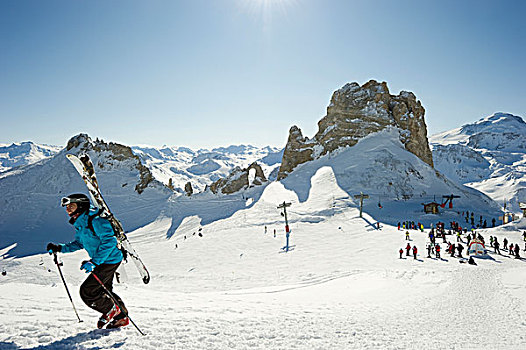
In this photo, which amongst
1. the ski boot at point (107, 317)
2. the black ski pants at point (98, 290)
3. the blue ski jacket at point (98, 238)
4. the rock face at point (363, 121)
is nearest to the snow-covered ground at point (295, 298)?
the ski boot at point (107, 317)

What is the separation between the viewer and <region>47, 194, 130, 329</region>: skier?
459 cm

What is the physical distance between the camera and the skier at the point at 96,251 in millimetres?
4586

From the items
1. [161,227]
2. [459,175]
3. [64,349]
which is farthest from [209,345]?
[459,175]

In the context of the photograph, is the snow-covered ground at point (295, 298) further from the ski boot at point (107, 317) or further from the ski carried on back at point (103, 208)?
the ski carried on back at point (103, 208)

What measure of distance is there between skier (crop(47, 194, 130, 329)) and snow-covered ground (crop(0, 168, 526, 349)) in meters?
0.46

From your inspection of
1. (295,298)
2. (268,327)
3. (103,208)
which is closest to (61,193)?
(295,298)

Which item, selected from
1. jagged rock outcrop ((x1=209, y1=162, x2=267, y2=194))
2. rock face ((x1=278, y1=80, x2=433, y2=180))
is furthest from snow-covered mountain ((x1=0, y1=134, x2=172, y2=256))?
rock face ((x1=278, y1=80, x2=433, y2=180))

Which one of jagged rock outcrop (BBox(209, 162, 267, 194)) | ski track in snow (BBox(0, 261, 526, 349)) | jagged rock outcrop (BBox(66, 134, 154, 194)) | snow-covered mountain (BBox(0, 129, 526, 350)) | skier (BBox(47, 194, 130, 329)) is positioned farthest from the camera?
jagged rock outcrop (BBox(66, 134, 154, 194))

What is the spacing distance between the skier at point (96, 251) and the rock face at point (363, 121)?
64.2m

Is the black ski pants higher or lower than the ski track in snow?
higher

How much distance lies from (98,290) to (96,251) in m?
0.61

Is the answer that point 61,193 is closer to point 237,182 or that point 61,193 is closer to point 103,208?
point 237,182

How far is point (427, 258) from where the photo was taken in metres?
20.1

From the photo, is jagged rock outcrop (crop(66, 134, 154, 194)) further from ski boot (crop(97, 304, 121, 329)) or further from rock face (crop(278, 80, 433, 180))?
ski boot (crop(97, 304, 121, 329))
